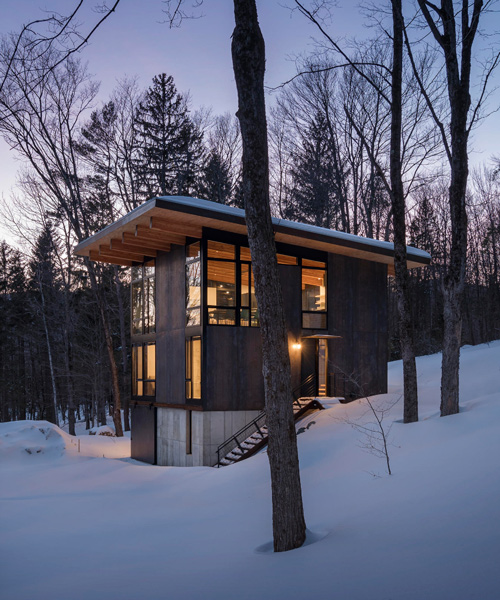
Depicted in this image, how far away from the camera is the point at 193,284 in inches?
552

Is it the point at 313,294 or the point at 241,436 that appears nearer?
the point at 241,436

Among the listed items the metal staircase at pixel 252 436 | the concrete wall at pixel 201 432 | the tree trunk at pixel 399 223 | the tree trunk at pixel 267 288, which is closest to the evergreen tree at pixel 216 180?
the metal staircase at pixel 252 436

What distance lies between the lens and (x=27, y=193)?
23.1 m

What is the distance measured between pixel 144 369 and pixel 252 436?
501 centimetres

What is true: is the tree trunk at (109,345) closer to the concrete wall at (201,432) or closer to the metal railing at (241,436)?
the concrete wall at (201,432)

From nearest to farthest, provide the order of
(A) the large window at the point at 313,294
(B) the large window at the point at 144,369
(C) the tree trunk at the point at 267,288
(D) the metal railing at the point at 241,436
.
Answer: (C) the tree trunk at the point at 267,288 < (D) the metal railing at the point at 241,436 < (A) the large window at the point at 313,294 < (B) the large window at the point at 144,369

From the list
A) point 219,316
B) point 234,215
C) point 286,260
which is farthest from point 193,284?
point 286,260

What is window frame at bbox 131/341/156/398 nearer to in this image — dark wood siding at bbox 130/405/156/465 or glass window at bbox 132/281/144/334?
dark wood siding at bbox 130/405/156/465

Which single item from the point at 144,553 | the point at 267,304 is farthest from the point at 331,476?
the point at 267,304

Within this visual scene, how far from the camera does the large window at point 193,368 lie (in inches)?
543

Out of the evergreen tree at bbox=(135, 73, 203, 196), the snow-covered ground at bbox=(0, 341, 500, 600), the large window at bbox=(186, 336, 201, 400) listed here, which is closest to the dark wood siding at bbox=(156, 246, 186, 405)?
the large window at bbox=(186, 336, 201, 400)

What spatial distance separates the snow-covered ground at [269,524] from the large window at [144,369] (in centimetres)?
373

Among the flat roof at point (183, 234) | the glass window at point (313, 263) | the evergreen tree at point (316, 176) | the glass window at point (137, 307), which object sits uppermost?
the evergreen tree at point (316, 176)

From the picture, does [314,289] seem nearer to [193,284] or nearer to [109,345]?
[193,284]
